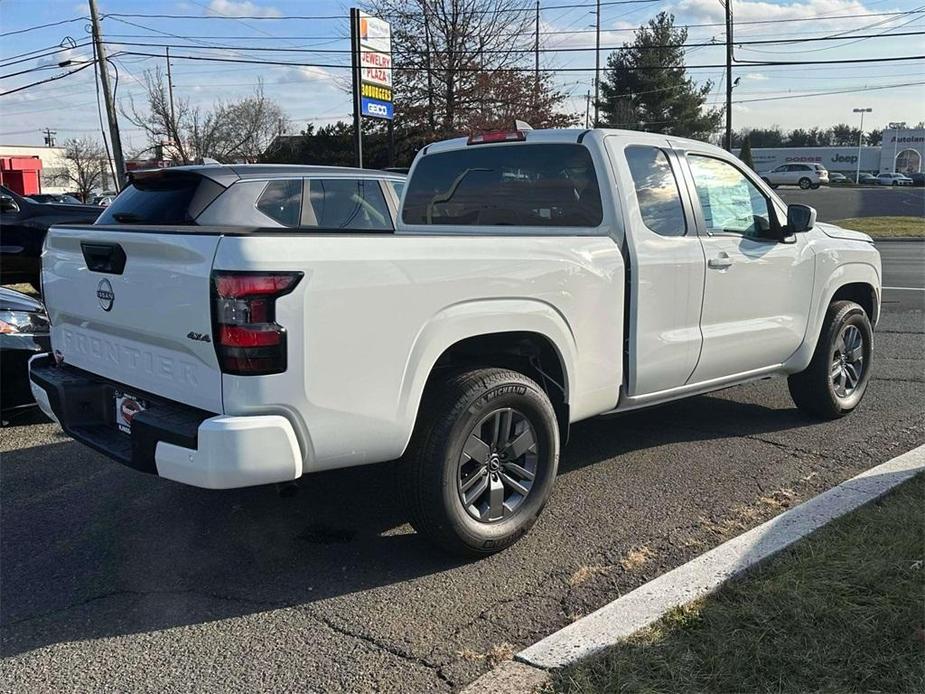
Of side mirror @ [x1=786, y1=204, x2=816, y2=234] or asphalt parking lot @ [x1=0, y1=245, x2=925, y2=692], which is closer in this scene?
asphalt parking lot @ [x1=0, y1=245, x2=925, y2=692]

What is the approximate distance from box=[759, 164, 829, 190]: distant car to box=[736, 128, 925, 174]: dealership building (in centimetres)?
2587

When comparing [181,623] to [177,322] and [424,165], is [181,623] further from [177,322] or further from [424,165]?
[424,165]

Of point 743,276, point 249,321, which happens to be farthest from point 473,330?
point 743,276

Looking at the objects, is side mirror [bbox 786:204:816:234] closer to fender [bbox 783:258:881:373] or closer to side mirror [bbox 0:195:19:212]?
fender [bbox 783:258:881:373]

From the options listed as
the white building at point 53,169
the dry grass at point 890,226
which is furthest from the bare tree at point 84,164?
the dry grass at point 890,226

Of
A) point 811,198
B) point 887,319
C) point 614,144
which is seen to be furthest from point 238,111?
point 614,144

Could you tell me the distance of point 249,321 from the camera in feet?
9.12

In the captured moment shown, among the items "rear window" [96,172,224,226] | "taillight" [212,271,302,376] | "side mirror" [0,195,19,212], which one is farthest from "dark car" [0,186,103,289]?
"taillight" [212,271,302,376]

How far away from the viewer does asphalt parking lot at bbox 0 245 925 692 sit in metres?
2.82

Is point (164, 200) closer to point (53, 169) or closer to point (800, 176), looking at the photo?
point (800, 176)

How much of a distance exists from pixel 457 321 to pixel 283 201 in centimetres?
377

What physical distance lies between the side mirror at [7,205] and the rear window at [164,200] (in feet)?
18.2

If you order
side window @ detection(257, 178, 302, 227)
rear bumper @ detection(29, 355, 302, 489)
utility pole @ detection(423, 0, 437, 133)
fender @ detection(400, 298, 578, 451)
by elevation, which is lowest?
rear bumper @ detection(29, 355, 302, 489)

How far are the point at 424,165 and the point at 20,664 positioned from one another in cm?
351
